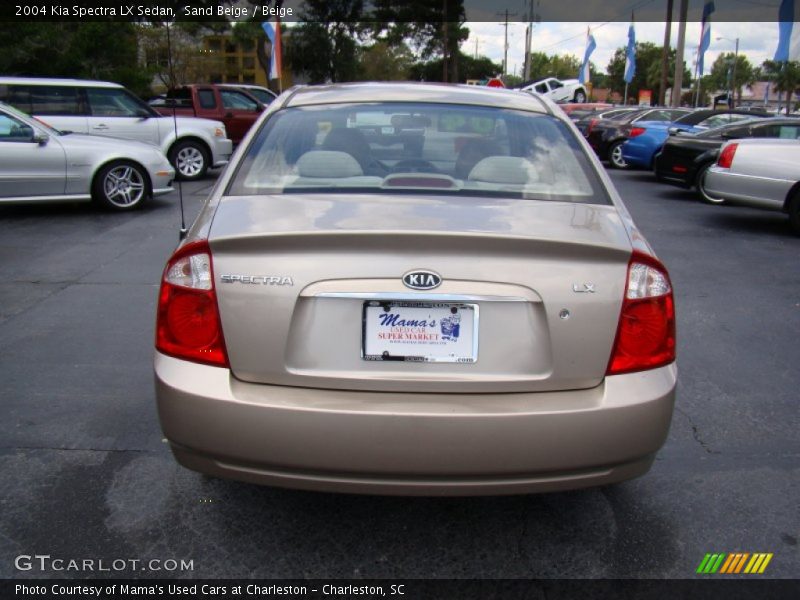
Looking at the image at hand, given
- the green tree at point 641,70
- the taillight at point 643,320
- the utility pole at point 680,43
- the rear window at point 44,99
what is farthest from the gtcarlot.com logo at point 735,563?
the green tree at point 641,70

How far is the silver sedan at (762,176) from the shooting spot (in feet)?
29.9

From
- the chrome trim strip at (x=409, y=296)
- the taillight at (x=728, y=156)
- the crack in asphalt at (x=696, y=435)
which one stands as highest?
the chrome trim strip at (x=409, y=296)

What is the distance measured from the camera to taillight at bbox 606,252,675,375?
94.5 inches

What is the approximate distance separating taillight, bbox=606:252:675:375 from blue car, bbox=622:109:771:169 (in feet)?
45.8

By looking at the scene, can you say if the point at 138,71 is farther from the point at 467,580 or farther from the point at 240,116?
the point at 467,580

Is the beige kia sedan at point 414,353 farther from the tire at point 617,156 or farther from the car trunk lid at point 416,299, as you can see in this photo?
the tire at point 617,156

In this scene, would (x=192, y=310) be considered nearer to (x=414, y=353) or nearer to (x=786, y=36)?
(x=414, y=353)

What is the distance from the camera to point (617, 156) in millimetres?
17469

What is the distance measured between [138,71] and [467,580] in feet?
99.6

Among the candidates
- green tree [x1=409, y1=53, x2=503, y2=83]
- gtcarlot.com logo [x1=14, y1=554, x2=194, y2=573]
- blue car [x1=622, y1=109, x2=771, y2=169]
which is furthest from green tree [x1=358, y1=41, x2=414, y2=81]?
gtcarlot.com logo [x1=14, y1=554, x2=194, y2=573]

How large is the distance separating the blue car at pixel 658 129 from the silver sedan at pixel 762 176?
596 cm

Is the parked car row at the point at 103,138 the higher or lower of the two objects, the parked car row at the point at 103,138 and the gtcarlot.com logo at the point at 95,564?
the higher

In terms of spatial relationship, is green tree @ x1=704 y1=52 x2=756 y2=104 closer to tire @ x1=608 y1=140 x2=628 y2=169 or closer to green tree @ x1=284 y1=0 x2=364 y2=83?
green tree @ x1=284 y1=0 x2=364 y2=83

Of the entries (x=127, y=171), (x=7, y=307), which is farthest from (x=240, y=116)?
(x=7, y=307)
